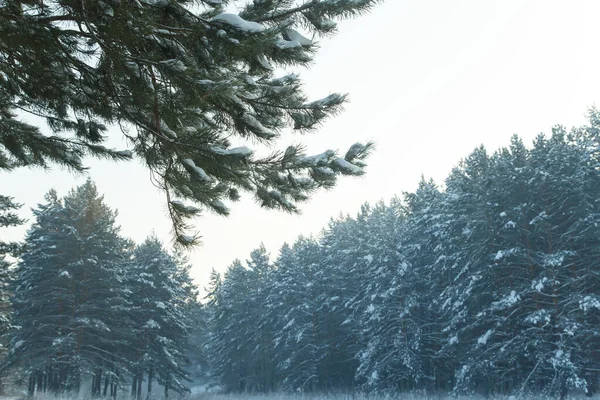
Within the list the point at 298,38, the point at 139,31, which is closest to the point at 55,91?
the point at 139,31

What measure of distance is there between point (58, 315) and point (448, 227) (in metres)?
24.4

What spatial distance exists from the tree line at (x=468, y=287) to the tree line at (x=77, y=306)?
38.6ft

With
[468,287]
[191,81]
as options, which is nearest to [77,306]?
[468,287]

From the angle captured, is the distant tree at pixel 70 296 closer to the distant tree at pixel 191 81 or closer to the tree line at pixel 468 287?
the tree line at pixel 468 287

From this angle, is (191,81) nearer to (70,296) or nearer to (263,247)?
(70,296)

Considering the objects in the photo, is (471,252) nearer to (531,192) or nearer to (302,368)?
(531,192)

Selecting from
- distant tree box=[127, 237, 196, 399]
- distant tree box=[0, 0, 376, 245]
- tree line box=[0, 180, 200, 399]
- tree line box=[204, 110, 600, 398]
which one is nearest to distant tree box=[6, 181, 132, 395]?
tree line box=[0, 180, 200, 399]

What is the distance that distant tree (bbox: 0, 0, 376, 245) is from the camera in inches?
163

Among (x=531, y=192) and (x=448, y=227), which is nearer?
(x=531, y=192)

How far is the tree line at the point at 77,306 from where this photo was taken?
103ft

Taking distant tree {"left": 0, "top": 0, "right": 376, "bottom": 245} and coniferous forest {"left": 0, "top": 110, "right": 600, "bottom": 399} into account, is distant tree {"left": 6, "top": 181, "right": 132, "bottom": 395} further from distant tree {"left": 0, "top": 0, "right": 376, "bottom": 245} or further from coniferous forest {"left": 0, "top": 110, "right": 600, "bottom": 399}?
distant tree {"left": 0, "top": 0, "right": 376, "bottom": 245}

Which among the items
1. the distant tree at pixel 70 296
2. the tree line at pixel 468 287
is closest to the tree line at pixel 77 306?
the distant tree at pixel 70 296

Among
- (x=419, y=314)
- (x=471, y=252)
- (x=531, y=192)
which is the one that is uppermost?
(x=531, y=192)

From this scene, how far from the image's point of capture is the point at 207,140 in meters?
4.42
